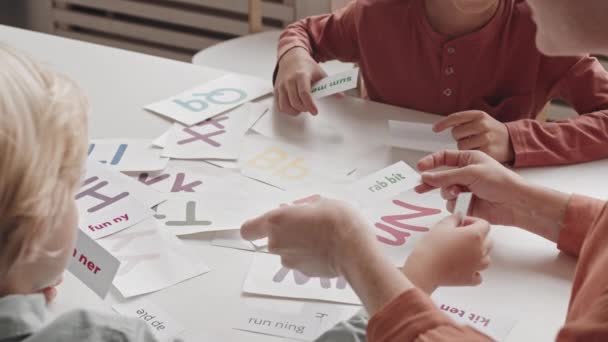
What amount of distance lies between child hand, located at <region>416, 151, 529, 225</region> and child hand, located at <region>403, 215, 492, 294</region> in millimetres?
166

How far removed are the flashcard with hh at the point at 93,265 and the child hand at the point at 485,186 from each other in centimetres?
48

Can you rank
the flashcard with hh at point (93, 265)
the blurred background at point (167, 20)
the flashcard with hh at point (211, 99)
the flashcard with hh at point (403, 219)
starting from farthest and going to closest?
the blurred background at point (167, 20), the flashcard with hh at point (211, 99), the flashcard with hh at point (403, 219), the flashcard with hh at point (93, 265)

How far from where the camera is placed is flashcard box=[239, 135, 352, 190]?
126 centimetres

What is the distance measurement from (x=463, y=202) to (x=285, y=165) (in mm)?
306

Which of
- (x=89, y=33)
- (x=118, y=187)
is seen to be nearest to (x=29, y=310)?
(x=118, y=187)

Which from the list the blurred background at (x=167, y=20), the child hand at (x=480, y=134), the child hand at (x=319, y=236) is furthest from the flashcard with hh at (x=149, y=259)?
the blurred background at (x=167, y=20)

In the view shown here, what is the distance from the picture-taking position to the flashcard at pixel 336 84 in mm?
1385

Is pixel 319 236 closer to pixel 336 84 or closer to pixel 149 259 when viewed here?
pixel 149 259

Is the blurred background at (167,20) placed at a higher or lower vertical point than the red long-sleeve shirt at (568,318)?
lower

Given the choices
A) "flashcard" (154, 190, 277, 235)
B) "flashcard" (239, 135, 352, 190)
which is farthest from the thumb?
"flashcard" (239, 135, 352, 190)

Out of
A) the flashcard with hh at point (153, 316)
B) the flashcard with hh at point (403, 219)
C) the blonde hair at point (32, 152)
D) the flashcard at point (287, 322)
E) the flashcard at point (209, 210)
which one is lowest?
the flashcard with hh at point (153, 316)

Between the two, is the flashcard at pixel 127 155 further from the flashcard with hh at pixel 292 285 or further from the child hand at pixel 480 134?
the child hand at pixel 480 134

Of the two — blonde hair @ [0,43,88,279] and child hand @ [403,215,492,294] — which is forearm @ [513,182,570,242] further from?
blonde hair @ [0,43,88,279]

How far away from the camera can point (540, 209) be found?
1119 millimetres
